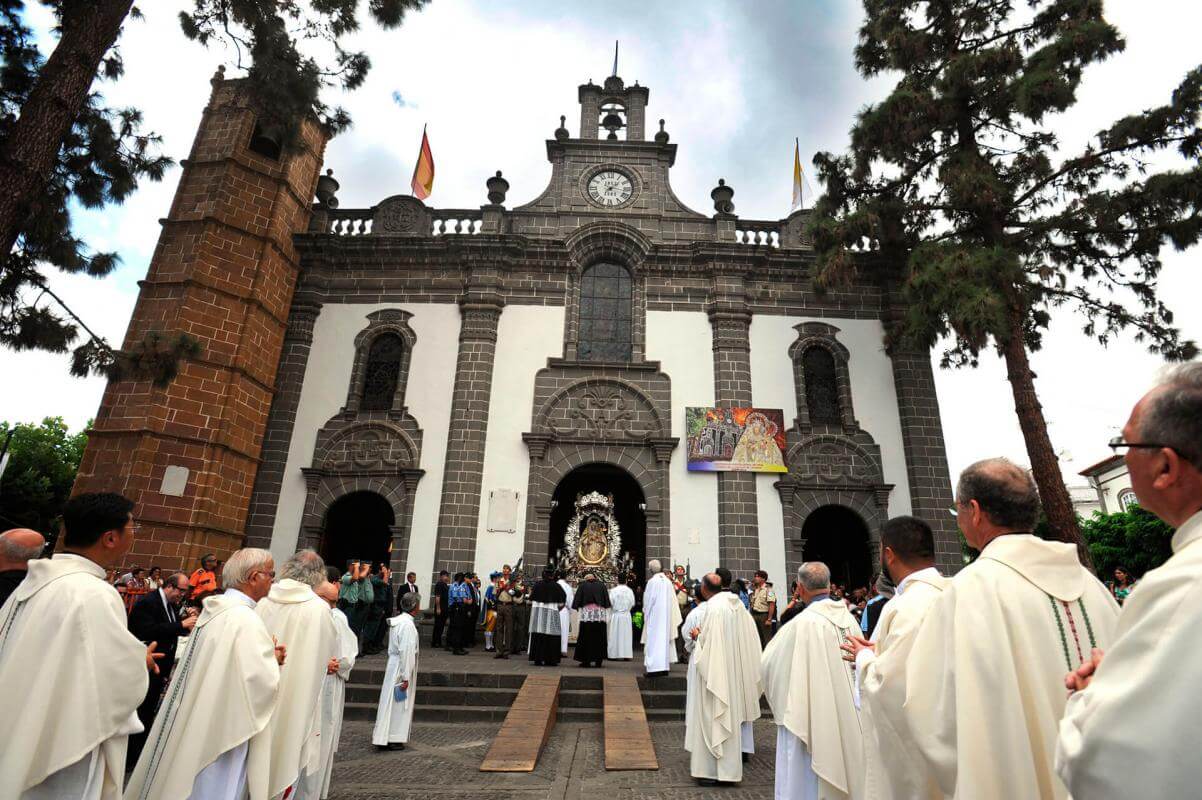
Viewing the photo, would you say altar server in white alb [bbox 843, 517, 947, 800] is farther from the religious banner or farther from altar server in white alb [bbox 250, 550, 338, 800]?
the religious banner

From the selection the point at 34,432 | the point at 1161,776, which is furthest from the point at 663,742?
the point at 34,432

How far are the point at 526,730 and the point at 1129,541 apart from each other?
2596 cm

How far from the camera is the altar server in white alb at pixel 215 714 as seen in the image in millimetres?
3094

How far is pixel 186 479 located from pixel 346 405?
349 centimetres

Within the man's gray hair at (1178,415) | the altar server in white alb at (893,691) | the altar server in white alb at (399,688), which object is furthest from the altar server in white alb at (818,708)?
the altar server in white alb at (399,688)

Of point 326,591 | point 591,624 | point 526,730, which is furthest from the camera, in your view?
point 591,624

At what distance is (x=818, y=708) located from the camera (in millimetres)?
4211

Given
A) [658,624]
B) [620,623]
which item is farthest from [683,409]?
[658,624]

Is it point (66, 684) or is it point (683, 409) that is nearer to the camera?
point (66, 684)

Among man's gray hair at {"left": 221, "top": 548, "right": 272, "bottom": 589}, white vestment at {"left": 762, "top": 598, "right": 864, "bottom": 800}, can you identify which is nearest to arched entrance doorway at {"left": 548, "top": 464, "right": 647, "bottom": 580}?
white vestment at {"left": 762, "top": 598, "right": 864, "bottom": 800}

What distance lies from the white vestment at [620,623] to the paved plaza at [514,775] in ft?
13.4

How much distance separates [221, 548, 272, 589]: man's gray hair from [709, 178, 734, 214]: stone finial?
49.8 ft

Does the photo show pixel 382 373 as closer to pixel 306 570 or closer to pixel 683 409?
pixel 683 409

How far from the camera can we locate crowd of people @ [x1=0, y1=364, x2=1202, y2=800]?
1.28 metres
